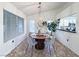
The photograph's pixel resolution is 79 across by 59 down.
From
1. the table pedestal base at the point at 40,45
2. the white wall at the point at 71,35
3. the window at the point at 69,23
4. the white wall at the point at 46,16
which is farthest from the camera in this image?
the table pedestal base at the point at 40,45

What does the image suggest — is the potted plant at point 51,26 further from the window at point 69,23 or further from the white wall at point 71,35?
the window at point 69,23

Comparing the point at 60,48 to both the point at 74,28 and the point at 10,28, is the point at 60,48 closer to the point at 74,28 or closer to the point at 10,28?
the point at 74,28

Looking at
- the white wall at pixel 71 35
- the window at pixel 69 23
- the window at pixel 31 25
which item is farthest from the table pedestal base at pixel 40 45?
the window at pixel 31 25

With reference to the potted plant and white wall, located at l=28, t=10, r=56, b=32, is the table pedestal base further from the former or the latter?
white wall, located at l=28, t=10, r=56, b=32

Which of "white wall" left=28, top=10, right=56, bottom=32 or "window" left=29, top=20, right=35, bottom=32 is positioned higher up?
"white wall" left=28, top=10, right=56, bottom=32

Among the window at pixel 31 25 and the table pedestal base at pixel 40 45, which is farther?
the table pedestal base at pixel 40 45

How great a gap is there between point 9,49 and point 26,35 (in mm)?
448

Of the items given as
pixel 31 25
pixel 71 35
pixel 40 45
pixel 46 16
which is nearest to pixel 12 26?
pixel 31 25

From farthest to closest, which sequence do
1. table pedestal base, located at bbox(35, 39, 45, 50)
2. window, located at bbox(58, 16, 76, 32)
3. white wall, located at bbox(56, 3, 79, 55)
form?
1. table pedestal base, located at bbox(35, 39, 45, 50)
2. window, located at bbox(58, 16, 76, 32)
3. white wall, located at bbox(56, 3, 79, 55)

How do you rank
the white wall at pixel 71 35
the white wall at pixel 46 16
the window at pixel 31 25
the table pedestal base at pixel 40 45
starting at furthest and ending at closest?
the table pedestal base at pixel 40 45 → the white wall at pixel 71 35 → the window at pixel 31 25 → the white wall at pixel 46 16

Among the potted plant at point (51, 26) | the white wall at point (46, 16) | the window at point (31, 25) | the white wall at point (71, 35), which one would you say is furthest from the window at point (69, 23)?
the window at point (31, 25)

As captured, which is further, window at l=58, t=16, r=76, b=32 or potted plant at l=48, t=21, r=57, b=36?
window at l=58, t=16, r=76, b=32

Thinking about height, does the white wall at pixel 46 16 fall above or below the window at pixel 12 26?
above

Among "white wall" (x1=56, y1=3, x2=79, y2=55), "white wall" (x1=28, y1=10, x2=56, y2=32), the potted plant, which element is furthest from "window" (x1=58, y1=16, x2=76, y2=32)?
"white wall" (x1=28, y1=10, x2=56, y2=32)
